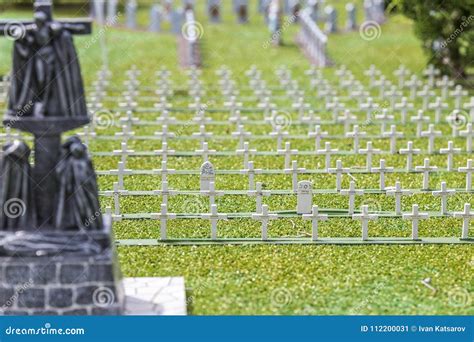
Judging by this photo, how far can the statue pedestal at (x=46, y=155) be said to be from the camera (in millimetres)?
11047

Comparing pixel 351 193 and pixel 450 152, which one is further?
pixel 450 152

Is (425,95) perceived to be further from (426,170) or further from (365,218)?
(365,218)

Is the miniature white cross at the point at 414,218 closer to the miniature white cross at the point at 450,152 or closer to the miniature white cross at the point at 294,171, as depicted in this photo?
the miniature white cross at the point at 294,171

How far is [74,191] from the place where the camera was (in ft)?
36.7

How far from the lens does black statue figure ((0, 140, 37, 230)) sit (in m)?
11.2

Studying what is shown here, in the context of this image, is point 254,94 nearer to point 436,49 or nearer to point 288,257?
point 436,49

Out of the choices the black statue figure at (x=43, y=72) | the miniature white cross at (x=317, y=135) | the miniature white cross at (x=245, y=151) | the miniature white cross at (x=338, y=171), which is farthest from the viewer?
the miniature white cross at (x=317, y=135)

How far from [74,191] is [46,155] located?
0.49 meters

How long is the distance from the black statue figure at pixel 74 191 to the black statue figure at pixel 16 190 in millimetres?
313

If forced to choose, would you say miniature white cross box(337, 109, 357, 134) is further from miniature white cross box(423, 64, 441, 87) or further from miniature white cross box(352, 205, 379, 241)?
miniature white cross box(352, 205, 379, 241)

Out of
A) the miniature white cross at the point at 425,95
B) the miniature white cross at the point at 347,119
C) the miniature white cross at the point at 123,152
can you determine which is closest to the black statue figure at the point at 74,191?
the miniature white cross at the point at 123,152

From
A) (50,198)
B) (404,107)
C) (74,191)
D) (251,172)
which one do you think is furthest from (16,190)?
(404,107)

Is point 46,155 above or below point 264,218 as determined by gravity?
above

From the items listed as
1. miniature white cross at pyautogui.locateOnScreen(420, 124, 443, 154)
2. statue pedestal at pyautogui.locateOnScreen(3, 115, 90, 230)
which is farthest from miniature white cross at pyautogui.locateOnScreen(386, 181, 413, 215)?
statue pedestal at pyautogui.locateOnScreen(3, 115, 90, 230)
